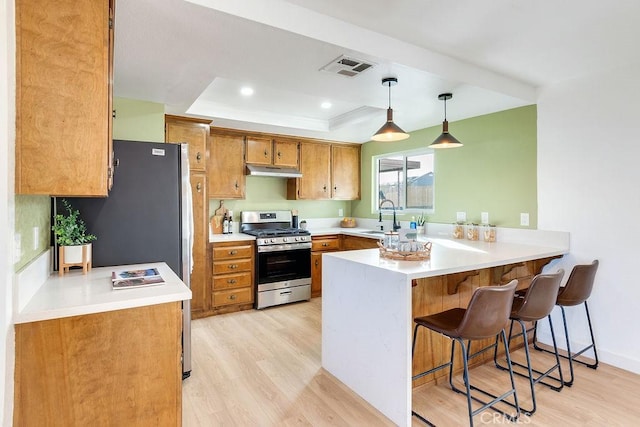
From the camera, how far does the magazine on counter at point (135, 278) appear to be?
170 centimetres

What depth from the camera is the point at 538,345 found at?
3182 mm

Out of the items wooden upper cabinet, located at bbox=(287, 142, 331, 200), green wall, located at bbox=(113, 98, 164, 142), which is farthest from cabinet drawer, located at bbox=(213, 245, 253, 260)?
green wall, located at bbox=(113, 98, 164, 142)

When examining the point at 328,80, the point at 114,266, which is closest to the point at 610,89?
the point at 328,80

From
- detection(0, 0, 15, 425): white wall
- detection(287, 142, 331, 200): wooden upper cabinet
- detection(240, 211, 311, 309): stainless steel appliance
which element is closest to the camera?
detection(0, 0, 15, 425): white wall

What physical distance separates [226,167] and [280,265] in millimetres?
1365

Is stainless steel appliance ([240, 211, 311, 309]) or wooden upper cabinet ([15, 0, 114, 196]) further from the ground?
wooden upper cabinet ([15, 0, 114, 196])

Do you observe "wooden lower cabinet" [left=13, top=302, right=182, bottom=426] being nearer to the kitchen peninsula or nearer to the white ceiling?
the kitchen peninsula

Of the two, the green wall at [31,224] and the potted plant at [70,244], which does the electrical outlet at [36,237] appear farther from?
the potted plant at [70,244]

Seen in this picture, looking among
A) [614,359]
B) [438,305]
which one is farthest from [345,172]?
[614,359]

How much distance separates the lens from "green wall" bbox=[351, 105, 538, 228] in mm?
3303

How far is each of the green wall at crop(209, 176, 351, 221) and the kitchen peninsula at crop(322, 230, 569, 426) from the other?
7.81 feet

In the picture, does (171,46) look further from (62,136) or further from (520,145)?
(520,145)

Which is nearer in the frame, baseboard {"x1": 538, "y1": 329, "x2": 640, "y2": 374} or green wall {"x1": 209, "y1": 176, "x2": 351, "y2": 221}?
baseboard {"x1": 538, "y1": 329, "x2": 640, "y2": 374}

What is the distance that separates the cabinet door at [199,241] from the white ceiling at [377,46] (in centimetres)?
87
